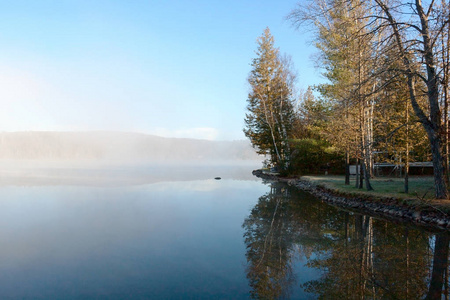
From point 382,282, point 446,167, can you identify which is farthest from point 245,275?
point 446,167

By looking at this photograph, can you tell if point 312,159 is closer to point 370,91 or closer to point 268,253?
point 370,91

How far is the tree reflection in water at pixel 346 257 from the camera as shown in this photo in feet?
14.2

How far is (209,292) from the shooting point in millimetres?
4387

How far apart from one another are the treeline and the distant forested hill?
69.7 metres

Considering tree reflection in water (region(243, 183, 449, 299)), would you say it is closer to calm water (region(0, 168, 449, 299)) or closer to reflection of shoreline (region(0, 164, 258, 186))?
calm water (region(0, 168, 449, 299))

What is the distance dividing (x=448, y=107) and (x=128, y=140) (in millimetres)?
135399

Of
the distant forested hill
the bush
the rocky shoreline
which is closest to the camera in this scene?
the rocky shoreline

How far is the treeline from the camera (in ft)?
31.7

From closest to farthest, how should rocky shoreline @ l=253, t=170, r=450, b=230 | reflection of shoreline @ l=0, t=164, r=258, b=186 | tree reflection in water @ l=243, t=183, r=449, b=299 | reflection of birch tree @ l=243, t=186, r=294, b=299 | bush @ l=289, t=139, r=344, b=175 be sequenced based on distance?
tree reflection in water @ l=243, t=183, r=449, b=299 → reflection of birch tree @ l=243, t=186, r=294, b=299 → rocky shoreline @ l=253, t=170, r=450, b=230 → reflection of shoreline @ l=0, t=164, r=258, b=186 → bush @ l=289, t=139, r=344, b=175

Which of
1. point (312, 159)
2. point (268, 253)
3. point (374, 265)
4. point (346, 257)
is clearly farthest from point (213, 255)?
point (312, 159)

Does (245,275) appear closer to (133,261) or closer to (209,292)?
(209,292)

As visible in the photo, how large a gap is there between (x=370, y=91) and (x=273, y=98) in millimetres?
14016

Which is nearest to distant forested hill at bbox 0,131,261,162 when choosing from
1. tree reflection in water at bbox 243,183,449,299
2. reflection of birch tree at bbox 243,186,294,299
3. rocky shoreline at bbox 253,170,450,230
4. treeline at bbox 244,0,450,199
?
treeline at bbox 244,0,450,199

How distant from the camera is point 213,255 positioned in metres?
6.11
